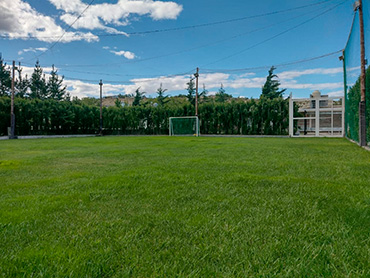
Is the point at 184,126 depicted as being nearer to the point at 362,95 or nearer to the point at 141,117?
the point at 141,117

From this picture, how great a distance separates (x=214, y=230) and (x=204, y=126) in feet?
55.5

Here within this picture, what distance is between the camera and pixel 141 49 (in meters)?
19.6

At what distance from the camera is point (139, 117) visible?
1983 cm

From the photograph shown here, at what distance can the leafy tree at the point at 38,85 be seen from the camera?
29.9m

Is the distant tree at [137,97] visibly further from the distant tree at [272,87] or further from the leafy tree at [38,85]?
the distant tree at [272,87]

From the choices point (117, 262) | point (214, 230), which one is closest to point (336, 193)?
point (214, 230)

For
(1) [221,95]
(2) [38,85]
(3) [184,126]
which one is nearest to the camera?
(3) [184,126]

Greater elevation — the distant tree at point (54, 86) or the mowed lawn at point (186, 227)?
the distant tree at point (54, 86)

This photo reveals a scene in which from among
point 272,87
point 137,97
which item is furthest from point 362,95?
point 137,97

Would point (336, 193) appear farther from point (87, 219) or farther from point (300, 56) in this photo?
point (300, 56)

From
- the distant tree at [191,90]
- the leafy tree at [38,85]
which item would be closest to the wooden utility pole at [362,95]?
the distant tree at [191,90]

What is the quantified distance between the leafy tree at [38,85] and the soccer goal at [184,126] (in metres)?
21.0

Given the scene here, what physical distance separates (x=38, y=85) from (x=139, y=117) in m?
18.9

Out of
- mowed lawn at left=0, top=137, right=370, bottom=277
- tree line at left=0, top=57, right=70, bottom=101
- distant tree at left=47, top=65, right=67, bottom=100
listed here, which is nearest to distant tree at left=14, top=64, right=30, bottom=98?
tree line at left=0, top=57, right=70, bottom=101
